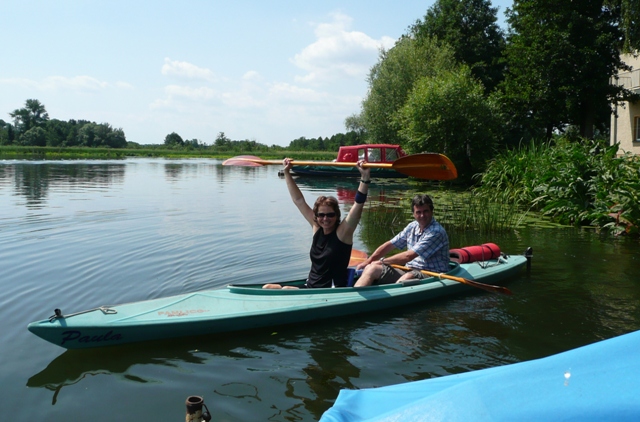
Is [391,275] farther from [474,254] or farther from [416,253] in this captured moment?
[474,254]

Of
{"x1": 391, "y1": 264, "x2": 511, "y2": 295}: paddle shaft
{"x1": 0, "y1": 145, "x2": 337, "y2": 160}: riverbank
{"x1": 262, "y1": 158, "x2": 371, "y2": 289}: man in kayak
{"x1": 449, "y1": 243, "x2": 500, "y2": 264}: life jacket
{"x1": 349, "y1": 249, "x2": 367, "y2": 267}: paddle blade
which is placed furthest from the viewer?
{"x1": 0, "y1": 145, "x2": 337, "y2": 160}: riverbank

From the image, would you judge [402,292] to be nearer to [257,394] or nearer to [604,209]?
[257,394]

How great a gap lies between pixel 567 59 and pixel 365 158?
346 inches

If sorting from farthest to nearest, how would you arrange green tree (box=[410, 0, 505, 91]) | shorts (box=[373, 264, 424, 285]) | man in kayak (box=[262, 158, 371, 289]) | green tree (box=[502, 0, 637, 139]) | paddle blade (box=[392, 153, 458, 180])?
green tree (box=[410, 0, 505, 91]), green tree (box=[502, 0, 637, 139]), paddle blade (box=[392, 153, 458, 180]), shorts (box=[373, 264, 424, 285]), man in kayak (box=[262, 158, 371, 289])

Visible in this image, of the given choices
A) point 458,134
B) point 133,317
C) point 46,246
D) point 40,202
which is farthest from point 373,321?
point 458,134

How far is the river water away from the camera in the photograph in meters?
Answer: 4.14

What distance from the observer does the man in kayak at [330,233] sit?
5.25 meters

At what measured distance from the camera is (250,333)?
5.36 m

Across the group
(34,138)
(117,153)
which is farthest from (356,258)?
(34,138)

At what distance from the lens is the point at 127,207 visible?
572 inches

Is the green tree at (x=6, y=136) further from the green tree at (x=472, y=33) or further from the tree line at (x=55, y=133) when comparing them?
the green tree at (x=472, y=33)

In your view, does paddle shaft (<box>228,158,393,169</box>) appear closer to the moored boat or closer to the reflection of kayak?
the reflection of kayak

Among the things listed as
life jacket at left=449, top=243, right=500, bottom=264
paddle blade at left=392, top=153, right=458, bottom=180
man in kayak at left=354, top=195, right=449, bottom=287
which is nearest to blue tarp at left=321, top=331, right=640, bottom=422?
man in kayak at left=354, top=195, right=449, bottom=287

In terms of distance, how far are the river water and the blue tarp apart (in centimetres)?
178
